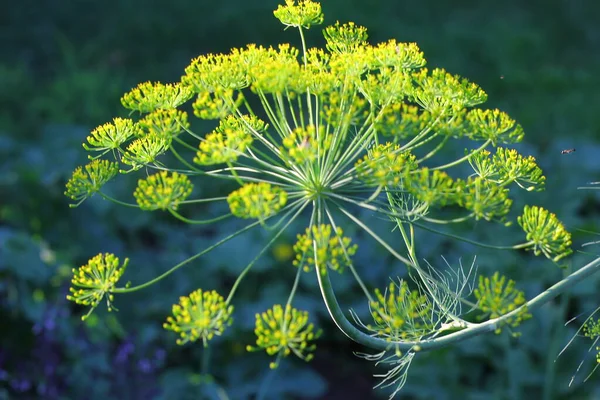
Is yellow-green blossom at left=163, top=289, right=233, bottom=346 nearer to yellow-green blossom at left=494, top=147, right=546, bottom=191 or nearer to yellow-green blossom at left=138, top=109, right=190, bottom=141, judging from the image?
yellow-green blossom at left=138, top=109, right=190, bottom=141

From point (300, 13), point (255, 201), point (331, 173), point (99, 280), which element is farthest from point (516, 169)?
point (99, 280)

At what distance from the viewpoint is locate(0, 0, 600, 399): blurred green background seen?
17.2 ft

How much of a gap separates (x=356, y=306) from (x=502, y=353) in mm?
1111

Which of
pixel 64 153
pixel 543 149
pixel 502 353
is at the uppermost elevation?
pixel 543 149

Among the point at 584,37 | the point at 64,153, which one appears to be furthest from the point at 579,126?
the point at 64,153

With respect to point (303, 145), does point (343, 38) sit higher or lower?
higher

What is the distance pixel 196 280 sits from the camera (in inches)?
232

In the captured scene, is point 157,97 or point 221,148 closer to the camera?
point 221,148

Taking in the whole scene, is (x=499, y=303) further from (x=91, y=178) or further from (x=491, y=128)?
(x=91, y=178)

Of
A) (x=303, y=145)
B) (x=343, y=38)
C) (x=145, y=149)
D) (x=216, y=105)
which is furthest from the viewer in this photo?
(x=343, y=38)

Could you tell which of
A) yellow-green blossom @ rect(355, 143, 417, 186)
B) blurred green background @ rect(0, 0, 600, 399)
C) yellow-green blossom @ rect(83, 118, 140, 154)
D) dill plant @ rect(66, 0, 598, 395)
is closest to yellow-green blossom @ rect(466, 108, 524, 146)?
dill plant @ rect(66, 0, 598, 395)

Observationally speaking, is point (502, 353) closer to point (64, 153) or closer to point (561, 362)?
point (561, 362)

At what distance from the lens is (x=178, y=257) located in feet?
19.6

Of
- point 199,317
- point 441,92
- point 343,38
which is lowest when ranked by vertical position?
point 199,317
